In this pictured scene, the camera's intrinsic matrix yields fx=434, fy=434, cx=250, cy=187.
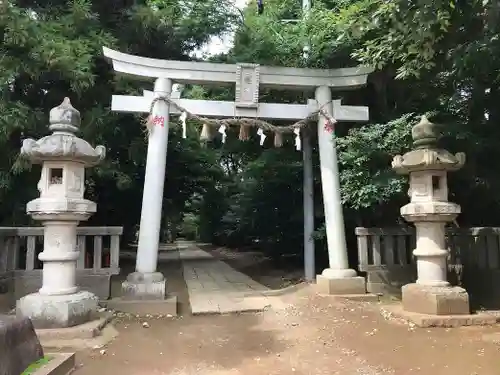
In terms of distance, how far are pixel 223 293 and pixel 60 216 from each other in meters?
3.57

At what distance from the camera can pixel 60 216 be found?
5688 mm

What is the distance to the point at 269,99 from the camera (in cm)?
996

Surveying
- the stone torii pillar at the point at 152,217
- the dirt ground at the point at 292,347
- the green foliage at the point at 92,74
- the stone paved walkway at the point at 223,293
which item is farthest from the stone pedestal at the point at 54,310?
the green foliage at the point at 92,74

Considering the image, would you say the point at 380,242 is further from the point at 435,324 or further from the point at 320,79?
the point at 320,79

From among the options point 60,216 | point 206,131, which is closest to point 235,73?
point 206,131

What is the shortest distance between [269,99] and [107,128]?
3629 millimetres

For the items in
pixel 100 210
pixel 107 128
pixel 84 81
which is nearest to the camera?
pixel 84 81

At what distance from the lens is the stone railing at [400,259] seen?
7484 millimetres

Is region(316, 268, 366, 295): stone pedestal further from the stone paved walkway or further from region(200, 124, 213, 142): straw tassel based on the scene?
region(200, 124, 213, 142): straw tassel

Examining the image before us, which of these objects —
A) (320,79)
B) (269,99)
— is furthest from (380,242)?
(269,99)

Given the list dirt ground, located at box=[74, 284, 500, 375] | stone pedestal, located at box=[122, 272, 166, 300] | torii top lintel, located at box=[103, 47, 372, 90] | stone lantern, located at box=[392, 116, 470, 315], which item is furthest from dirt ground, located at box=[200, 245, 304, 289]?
torii top lintel, located at box=[103, 47, 372, 90]

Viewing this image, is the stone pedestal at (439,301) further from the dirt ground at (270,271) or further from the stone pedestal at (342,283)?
the dirt ground at (270,271)

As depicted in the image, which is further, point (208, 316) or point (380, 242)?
point (380, 242)

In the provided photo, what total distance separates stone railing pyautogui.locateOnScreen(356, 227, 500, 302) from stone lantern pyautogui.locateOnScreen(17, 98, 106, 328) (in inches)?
181
